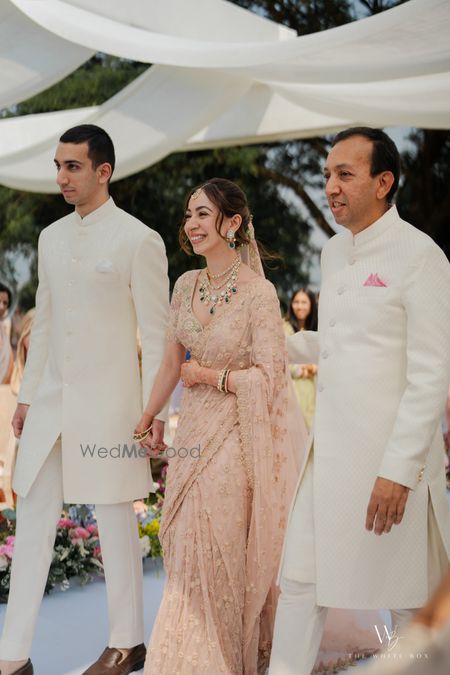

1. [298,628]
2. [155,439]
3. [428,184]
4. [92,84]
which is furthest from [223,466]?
[92,84]

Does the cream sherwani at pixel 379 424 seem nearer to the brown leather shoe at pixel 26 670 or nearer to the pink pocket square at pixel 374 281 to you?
the pink pocket square at pixel 374 281

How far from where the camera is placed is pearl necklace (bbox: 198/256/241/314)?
3.79 m

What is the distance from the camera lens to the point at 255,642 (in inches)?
147

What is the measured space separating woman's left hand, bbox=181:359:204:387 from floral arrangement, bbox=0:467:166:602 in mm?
2144

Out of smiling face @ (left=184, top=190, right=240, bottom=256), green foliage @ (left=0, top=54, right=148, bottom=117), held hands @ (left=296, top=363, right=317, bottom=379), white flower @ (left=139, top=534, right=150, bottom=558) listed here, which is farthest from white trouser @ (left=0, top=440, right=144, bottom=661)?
green foliage @ (left=0, top=54, right=148, bottom=117)

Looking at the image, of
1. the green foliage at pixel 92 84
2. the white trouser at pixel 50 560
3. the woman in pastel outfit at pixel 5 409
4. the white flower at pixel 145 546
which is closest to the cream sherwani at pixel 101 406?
the white trouser at pixel 50 560

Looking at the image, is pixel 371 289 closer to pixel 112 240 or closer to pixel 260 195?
pixel 112 240

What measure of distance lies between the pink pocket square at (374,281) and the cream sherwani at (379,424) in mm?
11

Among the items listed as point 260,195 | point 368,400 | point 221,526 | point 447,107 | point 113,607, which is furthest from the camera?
point 260,195

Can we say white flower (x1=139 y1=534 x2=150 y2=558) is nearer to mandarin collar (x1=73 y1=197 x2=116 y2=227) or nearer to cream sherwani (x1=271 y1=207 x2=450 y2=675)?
mandarin collar (x1=73 y1=197 x2=116 y2=227)

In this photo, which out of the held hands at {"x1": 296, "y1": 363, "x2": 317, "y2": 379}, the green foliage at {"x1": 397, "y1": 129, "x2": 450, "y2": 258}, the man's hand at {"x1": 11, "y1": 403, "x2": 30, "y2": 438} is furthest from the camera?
the green foliage at {"x1": 397, "y1": 129, "x2": 450, "y2": 258}

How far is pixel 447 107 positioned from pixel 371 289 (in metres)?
4.52

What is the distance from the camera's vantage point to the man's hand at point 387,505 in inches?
111

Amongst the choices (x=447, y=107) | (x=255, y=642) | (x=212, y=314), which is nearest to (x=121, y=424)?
(x=212, y=314)
